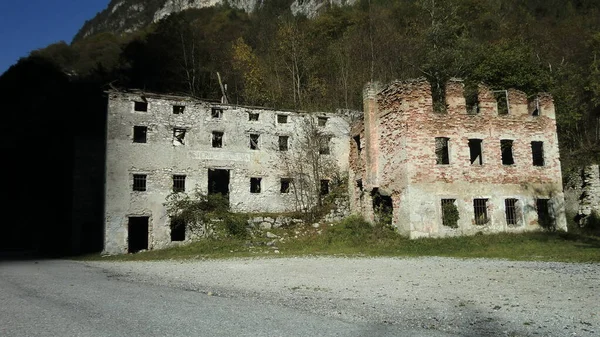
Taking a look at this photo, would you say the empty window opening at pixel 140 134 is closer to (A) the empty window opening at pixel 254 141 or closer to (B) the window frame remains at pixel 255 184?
(A) the empty window opening at pixel 254 141

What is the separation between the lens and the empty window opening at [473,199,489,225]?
840 inches

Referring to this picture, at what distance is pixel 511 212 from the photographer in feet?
71.6

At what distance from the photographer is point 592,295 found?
8.30 meters

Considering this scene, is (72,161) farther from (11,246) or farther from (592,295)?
(592,295)

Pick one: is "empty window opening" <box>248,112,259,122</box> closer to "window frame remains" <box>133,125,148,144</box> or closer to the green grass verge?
"window frame remains" <box>133,125,148,144</box>

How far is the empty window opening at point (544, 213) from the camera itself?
73.1 feet

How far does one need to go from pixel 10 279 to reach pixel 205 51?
32.9m

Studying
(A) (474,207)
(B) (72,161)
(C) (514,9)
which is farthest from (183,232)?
(C) (514,9)

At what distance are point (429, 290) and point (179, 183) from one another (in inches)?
794

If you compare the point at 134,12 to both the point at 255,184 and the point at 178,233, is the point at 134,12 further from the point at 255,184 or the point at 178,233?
the point at 178,233

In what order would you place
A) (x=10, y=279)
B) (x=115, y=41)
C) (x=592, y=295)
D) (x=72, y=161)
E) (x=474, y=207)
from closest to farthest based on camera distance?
(x=592, y=295)
(x=10, y=279)
(x=474, y=207)
(x=72, y=161)
(x=115, y=41)

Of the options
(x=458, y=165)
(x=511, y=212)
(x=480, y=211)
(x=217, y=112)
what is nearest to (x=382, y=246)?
(x=480, y=211)

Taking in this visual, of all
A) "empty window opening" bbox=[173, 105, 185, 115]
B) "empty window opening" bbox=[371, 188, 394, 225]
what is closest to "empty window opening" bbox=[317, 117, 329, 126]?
"empty window opening" bbox=[371, 188, 394, 225]

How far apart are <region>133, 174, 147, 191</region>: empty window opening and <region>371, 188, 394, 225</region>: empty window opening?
44.2 feet
